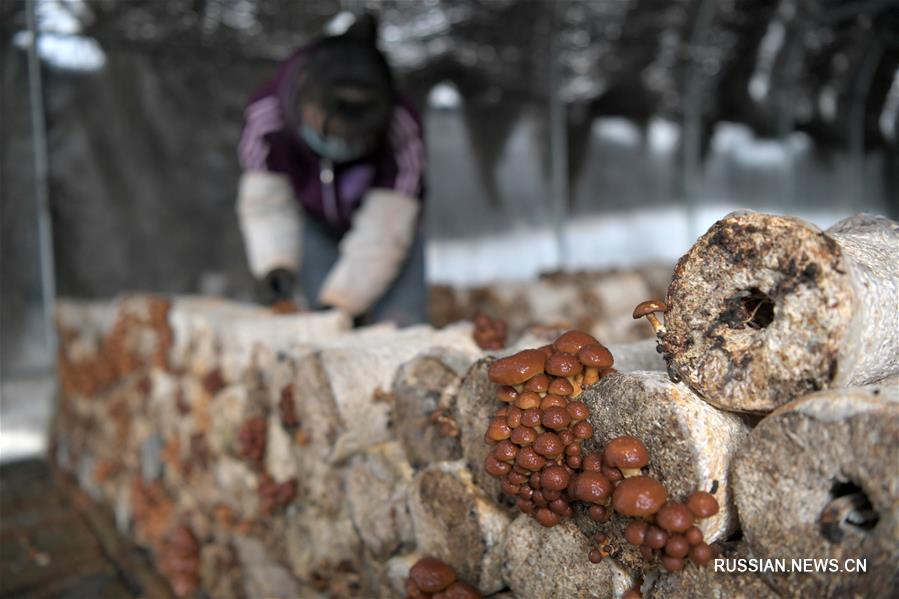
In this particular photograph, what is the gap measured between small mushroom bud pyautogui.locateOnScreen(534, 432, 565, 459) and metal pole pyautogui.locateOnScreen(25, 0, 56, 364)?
5340 mm

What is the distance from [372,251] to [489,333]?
1.36 meters

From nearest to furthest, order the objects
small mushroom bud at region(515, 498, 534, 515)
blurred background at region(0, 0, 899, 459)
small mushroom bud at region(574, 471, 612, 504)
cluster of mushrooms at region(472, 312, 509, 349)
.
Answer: small mushroom bud at region(574, 471, 612, 504) < small mushroom bud at region(515, 498, 534, 515) < cluster of mushrooms at region(472, 312, 509, 349) < blurred background at region(0, 0, 899, 459)

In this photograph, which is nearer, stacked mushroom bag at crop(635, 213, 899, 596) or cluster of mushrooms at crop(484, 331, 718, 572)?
stacked mushroom bag at crop(635, 213, 899, 596)

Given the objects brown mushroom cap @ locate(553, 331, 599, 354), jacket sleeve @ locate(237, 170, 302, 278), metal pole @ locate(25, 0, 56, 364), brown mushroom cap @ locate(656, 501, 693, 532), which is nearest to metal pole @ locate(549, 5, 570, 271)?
jacket sleeve @ locate(237, 170, 302, 278)

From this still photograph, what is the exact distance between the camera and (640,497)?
3.70 feet

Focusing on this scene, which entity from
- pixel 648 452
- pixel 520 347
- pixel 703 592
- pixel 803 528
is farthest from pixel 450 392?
pixel 803 528

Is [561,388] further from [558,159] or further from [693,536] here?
[558,159]

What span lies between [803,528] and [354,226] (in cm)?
304

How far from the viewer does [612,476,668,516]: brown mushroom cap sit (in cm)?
Answer: 112

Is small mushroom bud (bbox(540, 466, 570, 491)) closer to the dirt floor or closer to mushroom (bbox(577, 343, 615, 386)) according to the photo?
mushroom (bbox(577, 343, 615, 386))

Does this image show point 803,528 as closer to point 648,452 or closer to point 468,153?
point 648,452

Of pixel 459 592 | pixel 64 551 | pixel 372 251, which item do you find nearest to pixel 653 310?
pixel 459 592

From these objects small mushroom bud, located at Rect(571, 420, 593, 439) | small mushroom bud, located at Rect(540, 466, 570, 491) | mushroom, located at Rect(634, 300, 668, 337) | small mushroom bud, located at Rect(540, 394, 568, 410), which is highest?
mushroom, located at Rect(634, 300, 668, 337)

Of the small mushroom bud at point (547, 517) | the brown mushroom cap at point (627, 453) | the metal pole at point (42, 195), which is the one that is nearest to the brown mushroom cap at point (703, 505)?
the brown mushroom cap at point (627, 453)
